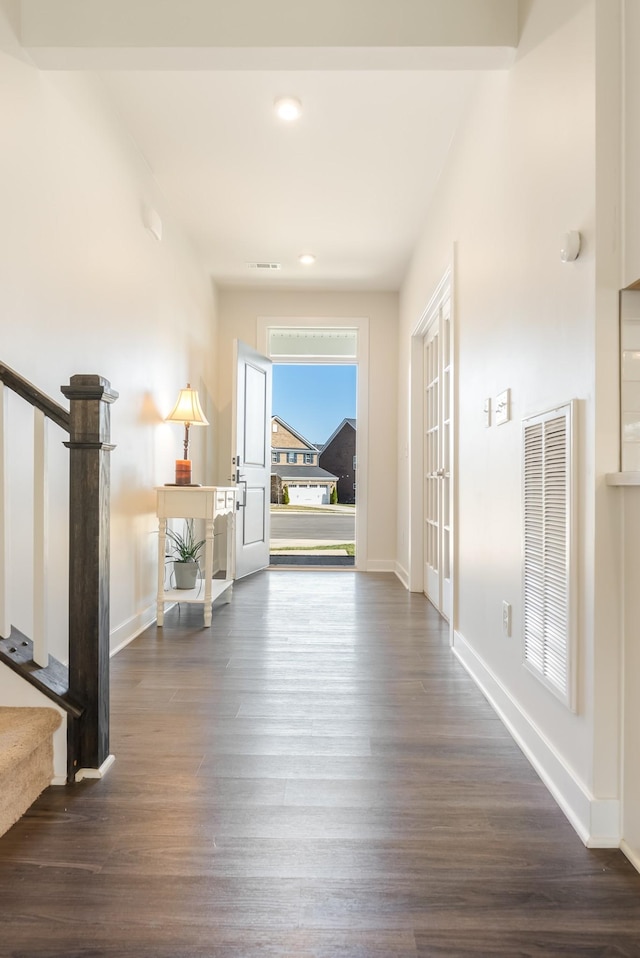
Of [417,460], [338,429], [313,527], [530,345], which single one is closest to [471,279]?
[530,345]

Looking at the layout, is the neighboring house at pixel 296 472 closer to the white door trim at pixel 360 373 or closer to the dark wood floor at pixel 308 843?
the white door trim at pixel 360 373

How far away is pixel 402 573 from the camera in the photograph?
16.9 feet

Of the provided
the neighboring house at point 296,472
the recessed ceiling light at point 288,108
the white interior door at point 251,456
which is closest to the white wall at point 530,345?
the recessed ceiling light at point 288,108

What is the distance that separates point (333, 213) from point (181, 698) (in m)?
3.27

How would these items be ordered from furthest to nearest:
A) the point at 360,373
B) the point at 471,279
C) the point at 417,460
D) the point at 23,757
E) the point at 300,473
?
the point at 300,473 → the point at 360,373 → the point at 417,460 → the point at 471,279 → the point at 23,757

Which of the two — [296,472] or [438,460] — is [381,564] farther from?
[296,472]

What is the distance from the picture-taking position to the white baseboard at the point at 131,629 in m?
2.92

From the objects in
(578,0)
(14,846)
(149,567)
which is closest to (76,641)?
(14,846)

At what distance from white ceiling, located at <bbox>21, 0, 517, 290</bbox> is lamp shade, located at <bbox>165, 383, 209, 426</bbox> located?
1297 mm

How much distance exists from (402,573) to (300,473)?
21.6 ft

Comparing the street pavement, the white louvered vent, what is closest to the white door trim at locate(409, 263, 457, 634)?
the white louvered vent

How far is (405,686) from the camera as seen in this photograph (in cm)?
245

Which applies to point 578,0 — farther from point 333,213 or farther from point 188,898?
point 333,213

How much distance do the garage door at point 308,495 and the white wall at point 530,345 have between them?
8318mm
